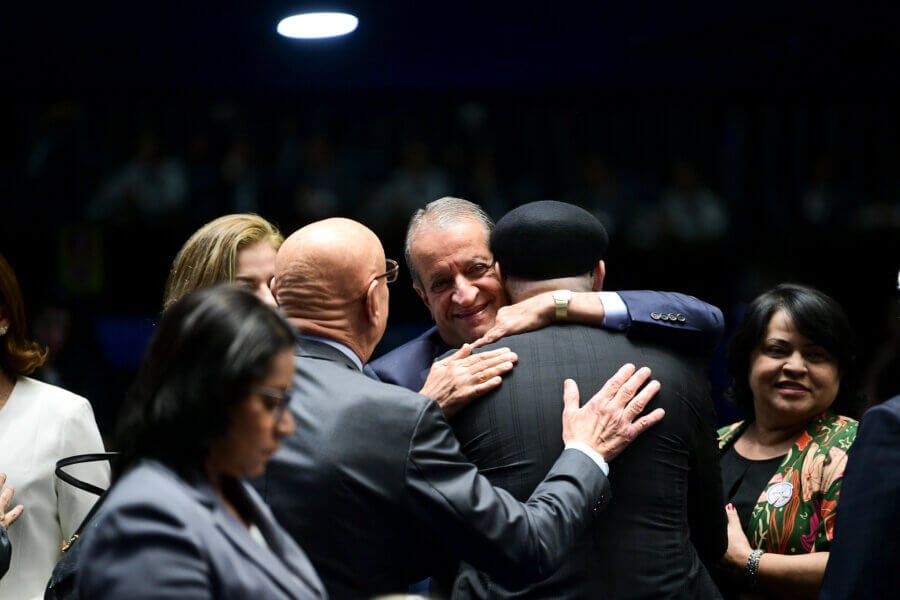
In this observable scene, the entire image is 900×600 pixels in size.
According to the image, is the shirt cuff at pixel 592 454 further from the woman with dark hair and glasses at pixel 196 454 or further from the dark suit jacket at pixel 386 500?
the woman with dark hair and glasses at pixel 196 454

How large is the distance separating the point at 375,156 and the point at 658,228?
1.83m

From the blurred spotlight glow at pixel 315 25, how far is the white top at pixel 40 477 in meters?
2.70

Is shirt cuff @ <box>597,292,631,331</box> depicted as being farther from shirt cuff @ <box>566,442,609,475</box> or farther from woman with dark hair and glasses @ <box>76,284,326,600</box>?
woman with dark hair and glasses @ <box>76,284,326,600</box>

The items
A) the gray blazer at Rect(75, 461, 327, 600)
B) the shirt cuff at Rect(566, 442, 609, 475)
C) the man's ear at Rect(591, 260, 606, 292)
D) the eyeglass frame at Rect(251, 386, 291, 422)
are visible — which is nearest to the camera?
the gray blazer at Rect(75, 461, 327, 600)

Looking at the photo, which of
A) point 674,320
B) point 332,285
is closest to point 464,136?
point 674,320

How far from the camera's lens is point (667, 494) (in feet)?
7.55

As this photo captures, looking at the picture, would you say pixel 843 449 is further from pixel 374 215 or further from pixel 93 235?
pixel 93 235

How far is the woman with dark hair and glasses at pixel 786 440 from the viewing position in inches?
114

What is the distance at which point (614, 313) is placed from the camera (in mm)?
2377

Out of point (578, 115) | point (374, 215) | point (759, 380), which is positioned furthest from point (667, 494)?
point (578, 115)

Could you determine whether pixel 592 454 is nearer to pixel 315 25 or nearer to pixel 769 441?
pixel 769 441

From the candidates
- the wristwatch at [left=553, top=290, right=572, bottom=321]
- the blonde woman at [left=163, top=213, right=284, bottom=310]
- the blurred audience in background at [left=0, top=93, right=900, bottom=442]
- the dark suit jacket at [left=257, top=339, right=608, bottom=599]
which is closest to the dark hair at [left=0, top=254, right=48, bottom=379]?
the blonde woman at [left=163, top=213, right=284, bottom=310]

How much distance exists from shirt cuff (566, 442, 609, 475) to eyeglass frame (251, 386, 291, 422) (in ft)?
2.67

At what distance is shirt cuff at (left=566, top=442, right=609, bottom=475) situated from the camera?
7.17 feet
